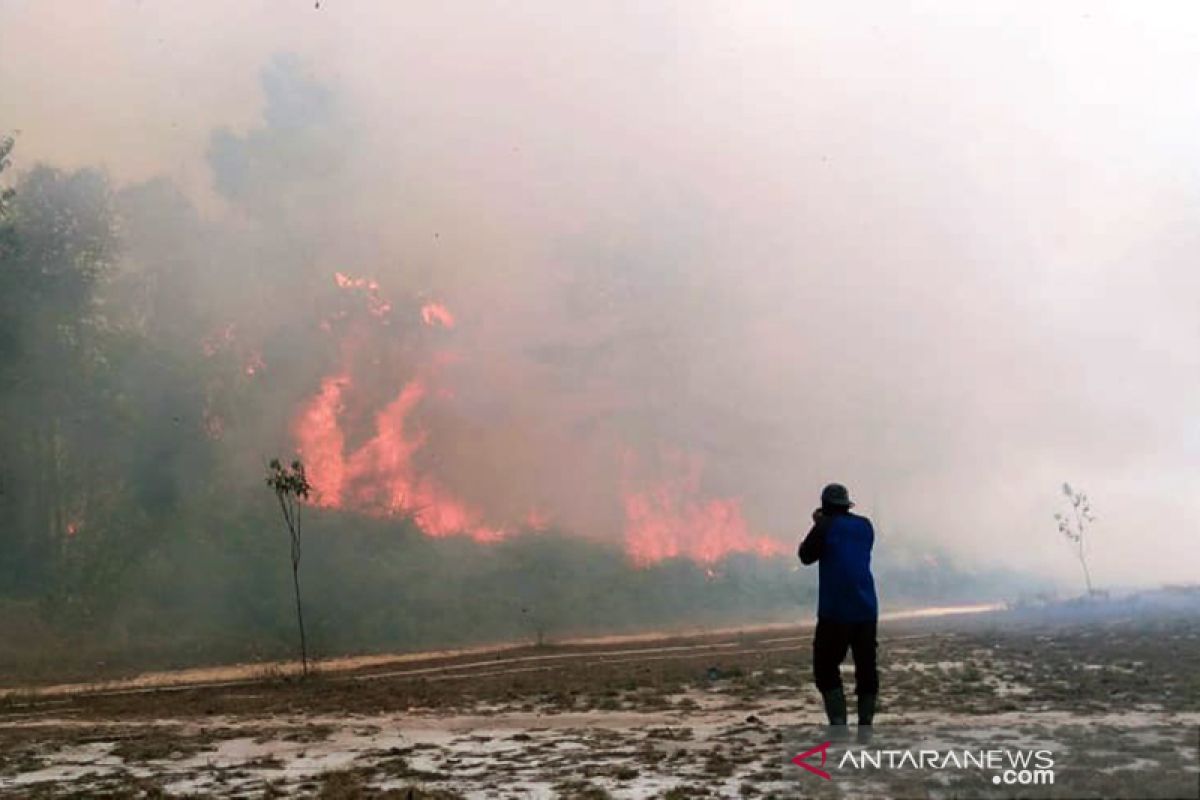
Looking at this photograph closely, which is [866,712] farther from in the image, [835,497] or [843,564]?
[835,497]

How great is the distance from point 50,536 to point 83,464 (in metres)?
5.16

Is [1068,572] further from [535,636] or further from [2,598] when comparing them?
[2,598]

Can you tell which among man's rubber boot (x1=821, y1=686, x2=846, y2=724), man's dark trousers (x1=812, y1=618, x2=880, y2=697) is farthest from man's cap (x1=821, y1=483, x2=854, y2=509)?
man's rubber boot (x1=821, y1=686, x2=846, y2=724)

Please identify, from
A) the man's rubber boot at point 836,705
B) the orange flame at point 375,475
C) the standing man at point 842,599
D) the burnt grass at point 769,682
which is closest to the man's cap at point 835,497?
the standing man at point 842,599

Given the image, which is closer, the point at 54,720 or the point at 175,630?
the point at 54,720

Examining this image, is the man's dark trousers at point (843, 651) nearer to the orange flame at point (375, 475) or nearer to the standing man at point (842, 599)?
the standing man at point (842, 599)

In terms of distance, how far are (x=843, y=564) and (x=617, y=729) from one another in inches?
233

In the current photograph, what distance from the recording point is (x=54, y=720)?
22.7 metres

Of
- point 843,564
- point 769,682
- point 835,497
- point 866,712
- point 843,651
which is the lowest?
point 769,682

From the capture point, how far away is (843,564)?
9.96m

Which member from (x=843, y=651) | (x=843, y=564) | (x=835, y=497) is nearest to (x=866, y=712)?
(x=843, y=651)

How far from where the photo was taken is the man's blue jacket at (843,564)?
9.88m

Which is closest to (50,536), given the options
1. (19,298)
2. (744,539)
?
(19,298)

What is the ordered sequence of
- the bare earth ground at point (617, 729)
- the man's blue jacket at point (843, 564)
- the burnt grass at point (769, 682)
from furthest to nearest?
the burnt grass at point (769, 682) → the man's blue jacket at point (843, 564) → the bare earth ground at point (617, 729)
